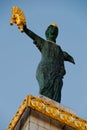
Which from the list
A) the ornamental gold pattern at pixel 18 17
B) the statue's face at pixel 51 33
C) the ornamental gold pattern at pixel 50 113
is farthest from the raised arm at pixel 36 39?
the ornamental gold pattern at pixel 50 113

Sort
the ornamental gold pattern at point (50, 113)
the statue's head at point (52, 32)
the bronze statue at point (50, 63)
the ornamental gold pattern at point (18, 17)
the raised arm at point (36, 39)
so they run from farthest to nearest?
the statue's head at point (52, 32) < the raised arm at point (36, 39) < the ornamental gold pattern at point (18, 17) < the bronze statue at point (50, 63) < the ornamental gold pattern at point (50, 113)

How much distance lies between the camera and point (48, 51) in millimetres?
17750

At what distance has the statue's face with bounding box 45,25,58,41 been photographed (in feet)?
60.6

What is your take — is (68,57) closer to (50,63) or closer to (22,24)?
(50,63)

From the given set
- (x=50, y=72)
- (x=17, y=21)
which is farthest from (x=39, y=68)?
(x=17, y=21)

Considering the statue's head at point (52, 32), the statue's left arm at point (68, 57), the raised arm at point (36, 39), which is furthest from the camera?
the statue's head at point (52, 32)

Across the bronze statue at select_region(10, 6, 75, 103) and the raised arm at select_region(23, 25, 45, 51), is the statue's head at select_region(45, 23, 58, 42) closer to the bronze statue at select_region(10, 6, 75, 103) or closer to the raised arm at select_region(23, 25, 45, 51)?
the bronze statue at select_region(10, 6, 75, 103)

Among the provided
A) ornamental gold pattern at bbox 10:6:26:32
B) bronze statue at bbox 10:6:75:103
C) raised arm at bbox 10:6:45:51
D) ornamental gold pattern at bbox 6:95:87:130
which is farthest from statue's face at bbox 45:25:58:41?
ornamental gold pattern at bbox 6:95:87:130

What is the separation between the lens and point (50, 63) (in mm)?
17344

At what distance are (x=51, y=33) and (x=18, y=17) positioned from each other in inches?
57.9

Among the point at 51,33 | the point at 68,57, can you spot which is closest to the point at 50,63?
the point at 68,57

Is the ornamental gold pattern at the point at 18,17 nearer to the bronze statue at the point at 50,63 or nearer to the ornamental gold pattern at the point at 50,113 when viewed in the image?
the bronze statue at the point at 50,63

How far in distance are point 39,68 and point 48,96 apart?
1.10m

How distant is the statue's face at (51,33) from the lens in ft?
60.6
